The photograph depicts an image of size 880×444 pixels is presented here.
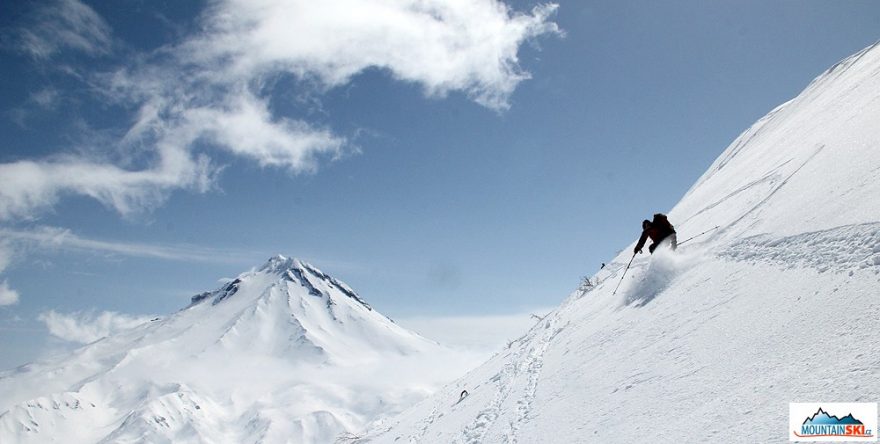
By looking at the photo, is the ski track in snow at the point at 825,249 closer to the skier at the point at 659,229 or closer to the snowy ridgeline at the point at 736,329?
the snowy ridgeline at the point at 736,329

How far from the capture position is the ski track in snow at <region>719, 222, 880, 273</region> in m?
6.73

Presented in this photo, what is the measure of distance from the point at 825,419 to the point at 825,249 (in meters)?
3.83

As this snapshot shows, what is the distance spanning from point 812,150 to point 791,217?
413cm

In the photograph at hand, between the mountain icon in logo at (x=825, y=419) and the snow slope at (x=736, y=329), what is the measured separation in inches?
6.9

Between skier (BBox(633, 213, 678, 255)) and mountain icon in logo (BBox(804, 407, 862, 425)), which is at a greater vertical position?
skier (BBox(633, 213, 678, 255))

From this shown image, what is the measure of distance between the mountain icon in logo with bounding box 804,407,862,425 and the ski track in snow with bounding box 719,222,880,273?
2534 millimetres

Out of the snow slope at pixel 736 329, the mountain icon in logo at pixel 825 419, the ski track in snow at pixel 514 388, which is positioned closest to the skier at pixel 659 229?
the snow slope at pixel 736 329

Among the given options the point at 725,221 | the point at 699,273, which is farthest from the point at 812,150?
the point at 699,273

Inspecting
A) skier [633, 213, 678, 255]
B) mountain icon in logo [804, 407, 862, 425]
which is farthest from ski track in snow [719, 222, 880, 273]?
skier [633, 213, 678, 255]

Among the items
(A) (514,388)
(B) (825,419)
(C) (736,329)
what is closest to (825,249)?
(C) (736,329)

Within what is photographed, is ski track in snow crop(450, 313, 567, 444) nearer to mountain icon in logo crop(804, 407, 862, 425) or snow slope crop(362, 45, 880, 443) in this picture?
snow slope crop(362, 45, 880, 443)

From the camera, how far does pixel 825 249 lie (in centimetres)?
755

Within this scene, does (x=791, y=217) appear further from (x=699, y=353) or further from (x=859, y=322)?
(x=859, y=322)

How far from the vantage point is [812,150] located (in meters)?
12.5
